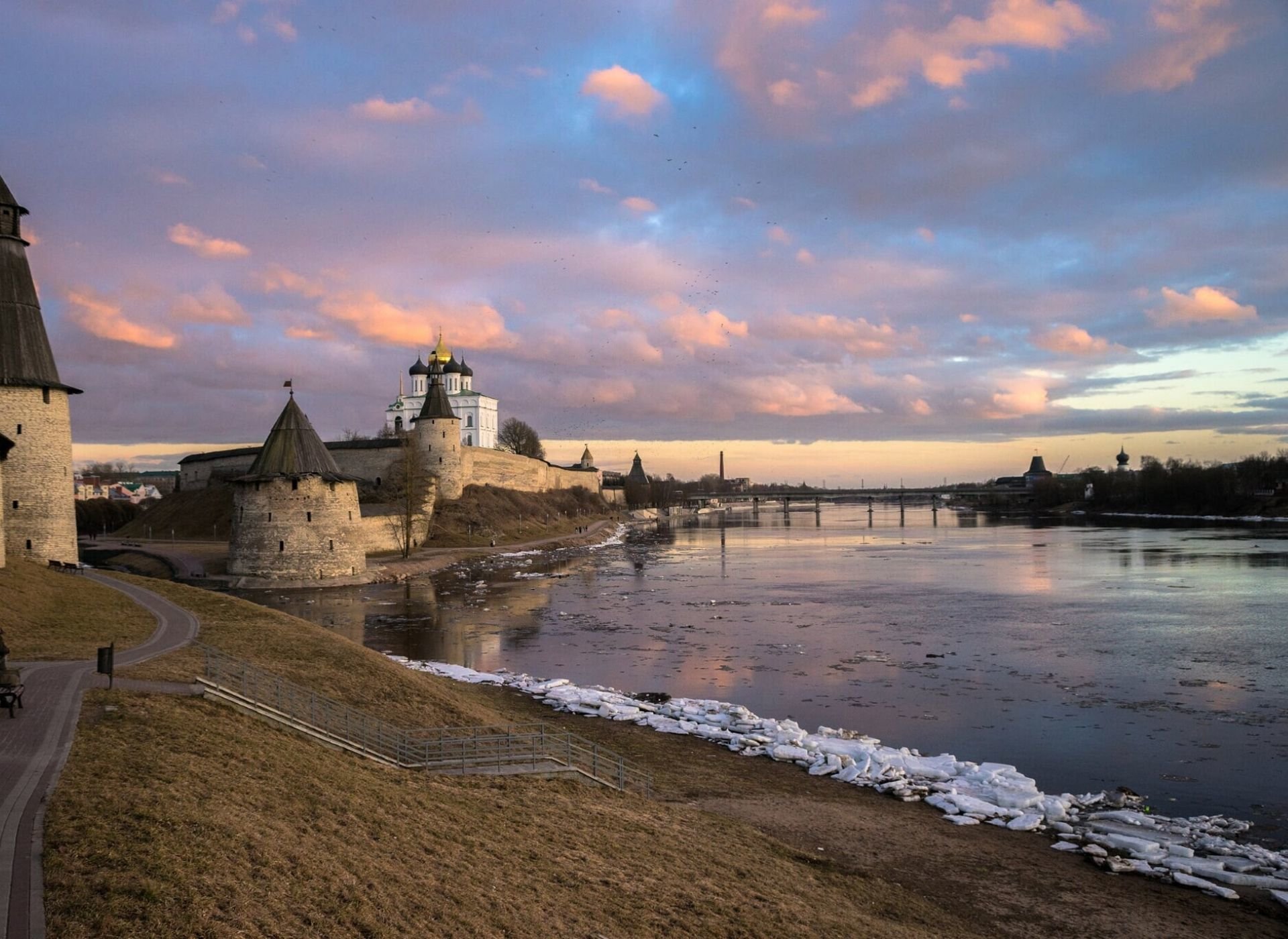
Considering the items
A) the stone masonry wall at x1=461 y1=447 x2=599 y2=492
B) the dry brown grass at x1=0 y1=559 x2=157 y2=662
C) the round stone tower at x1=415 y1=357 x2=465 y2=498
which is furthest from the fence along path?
the stone masonry wall at x1=461 y1=447 x2=599 y2=492

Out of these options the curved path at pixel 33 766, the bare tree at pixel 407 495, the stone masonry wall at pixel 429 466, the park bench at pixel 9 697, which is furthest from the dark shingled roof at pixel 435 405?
the park bench at pixel 9 697

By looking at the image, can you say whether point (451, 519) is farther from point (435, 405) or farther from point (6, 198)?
point (6, 198)

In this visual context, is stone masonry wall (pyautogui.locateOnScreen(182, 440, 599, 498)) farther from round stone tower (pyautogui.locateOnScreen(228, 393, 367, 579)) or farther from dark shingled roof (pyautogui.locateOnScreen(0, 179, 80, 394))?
dark shingled roof (pyautogui.locateOnScreen(0, 179, 80, 394))

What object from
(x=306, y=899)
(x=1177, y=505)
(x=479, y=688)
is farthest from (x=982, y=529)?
(x=306, y=899)

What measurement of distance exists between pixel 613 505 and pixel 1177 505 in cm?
6998

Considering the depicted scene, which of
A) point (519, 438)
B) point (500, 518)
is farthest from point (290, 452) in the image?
point (519, 438)

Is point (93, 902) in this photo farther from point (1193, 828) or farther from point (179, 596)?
point (179, 596)

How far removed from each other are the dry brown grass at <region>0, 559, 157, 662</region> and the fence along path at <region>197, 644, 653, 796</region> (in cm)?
289

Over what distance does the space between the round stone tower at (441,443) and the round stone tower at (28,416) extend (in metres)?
41.3

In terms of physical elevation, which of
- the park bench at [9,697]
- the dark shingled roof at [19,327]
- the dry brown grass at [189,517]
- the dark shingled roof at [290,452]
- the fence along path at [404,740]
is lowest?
the fence along path at [404,740]

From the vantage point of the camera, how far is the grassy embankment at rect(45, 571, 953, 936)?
662 cm

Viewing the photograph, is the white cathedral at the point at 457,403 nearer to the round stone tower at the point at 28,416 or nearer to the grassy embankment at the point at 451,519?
the grassy embankment at the point at 451,519

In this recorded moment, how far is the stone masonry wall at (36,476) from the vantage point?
26594 millimetres

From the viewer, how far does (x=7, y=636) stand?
16.1 metres
